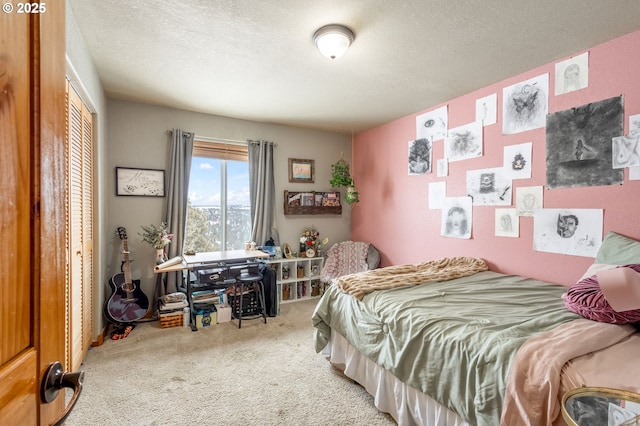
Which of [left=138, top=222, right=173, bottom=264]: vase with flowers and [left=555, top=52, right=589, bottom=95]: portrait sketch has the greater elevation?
[left=555, top=52, right=589, bottom=95]: portrait sketch

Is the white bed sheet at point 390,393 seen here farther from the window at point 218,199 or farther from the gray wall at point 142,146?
the gray wall at point 142,146

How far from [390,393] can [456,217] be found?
6.60 feet

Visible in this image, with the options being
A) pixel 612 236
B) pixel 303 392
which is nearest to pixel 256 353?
pixel 303 392

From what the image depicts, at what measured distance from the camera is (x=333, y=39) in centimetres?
197

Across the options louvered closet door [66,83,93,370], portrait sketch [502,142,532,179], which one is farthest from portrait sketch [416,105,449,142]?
louvered closet door [66,83,93,370]

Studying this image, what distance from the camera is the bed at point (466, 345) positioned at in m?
1.20

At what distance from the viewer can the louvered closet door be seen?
2027 millimetres

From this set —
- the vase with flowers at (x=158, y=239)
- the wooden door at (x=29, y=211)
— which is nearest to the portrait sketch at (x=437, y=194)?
the vase with flowers at (x=158, y=239)

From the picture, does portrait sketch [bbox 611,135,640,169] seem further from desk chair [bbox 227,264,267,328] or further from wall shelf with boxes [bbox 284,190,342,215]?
desk chair [bbox 227,264,267,328]

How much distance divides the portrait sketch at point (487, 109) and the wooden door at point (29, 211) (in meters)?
3.17

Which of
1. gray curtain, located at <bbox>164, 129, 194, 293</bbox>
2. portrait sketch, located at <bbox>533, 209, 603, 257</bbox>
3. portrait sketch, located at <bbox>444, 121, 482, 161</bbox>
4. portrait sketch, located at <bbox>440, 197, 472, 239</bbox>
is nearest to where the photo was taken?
portrait sketch, located at <bbox>533, 209, 603, 257</bbox>

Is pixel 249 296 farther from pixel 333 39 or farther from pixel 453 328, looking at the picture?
pixel 333 39

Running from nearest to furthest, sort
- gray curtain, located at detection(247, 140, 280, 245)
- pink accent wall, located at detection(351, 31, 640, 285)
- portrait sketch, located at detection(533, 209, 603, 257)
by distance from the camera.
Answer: pink accent wall, located at detection(351, 31, 640, 285)
portrait sketch, located at detection(533, 209, 603, 257)
gray curtain, located at detection(247, 140, 280, 245)

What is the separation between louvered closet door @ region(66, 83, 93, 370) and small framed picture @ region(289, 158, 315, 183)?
2.37 m
